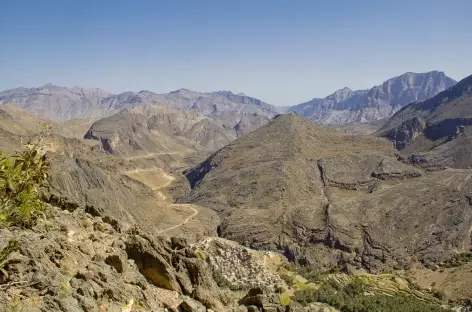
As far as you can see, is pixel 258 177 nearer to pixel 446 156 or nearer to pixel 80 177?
pixel 80 177

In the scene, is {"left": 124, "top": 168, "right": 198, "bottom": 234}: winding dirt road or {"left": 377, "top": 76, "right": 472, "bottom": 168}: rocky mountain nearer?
{"left": 377, "top": 76, "right": 472, "bottom": 168}: rocky mountain

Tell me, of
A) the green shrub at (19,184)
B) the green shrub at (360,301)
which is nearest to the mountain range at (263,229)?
the green shrub at (360,301)

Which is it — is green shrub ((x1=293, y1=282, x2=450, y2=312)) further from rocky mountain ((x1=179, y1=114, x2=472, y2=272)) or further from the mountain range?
rocky mountain ((x1=179, y1=114, x2=472, y2=272))

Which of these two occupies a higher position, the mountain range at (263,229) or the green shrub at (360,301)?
the mountain range at (263,229)

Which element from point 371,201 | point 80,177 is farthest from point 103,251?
point 371,201

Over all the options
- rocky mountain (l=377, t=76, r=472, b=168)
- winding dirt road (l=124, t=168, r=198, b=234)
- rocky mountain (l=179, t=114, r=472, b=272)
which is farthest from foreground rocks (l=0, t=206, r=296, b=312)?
rocky mountain (l=377, t=76, r=472, b=168)

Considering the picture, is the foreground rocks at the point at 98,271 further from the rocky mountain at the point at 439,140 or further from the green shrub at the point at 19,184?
the rocky mountain at the point at 439,140
